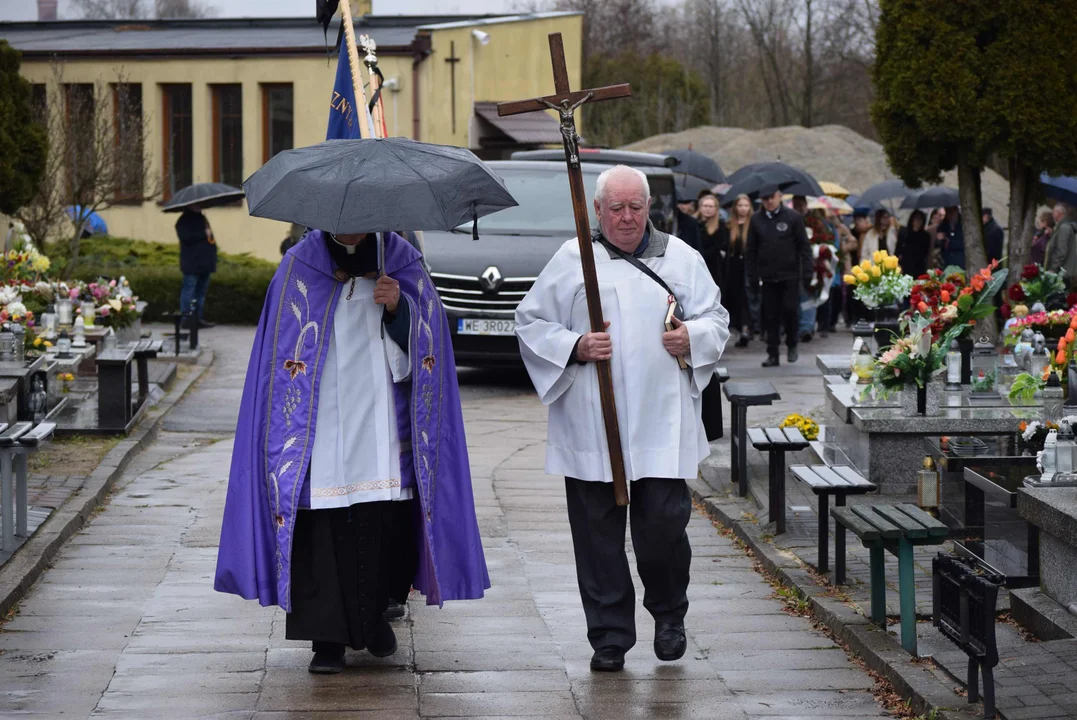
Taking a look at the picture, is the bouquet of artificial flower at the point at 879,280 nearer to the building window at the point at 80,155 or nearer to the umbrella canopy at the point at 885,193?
the building window at the point at 80,155

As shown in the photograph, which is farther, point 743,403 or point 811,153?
point 811,153

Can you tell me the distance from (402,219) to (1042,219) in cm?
1796

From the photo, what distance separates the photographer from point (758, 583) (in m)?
7.25

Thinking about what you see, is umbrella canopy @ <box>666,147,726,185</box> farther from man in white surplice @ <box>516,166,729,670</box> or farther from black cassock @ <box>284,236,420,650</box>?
black cassock @ <box>284,236,420,650</box>

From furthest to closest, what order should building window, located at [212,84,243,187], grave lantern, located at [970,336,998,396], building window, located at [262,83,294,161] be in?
building window, located at [212,84,243,187] < building window, located at [262,83,294,161] < grave lantern, located at [970,336,998,396]

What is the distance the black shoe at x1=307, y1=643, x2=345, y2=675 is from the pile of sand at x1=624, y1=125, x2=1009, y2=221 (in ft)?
120

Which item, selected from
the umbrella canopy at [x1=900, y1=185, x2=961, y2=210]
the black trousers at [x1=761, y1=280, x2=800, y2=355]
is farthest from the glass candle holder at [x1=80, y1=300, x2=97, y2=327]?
the umbrella canopy at [x1=900, y1=185, x2=961, y2=210]

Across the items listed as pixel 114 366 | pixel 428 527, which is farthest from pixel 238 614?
pixel 114 366

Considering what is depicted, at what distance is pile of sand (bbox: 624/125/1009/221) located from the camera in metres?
42.3

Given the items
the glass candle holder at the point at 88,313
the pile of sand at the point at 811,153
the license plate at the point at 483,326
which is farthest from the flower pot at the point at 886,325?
the pile of sand at the point at 811,153

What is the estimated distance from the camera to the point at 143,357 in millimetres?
12812

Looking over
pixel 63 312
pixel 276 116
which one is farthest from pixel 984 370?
pixel 276 116

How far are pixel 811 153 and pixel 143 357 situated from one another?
32457 millimetres

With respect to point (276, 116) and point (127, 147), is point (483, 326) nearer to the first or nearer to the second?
point (127, 147)
